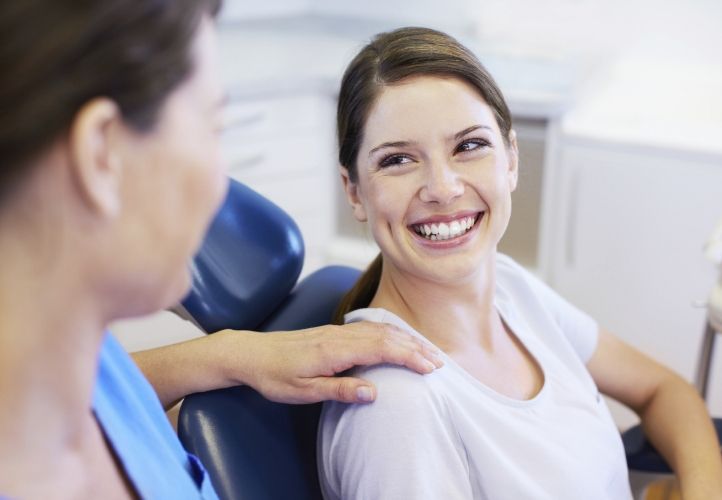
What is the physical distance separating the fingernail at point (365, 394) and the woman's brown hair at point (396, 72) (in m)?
0.30

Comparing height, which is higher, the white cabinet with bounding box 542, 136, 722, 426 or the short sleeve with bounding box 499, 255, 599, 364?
the short sleeve with bounding box 499, 255, 599, 364

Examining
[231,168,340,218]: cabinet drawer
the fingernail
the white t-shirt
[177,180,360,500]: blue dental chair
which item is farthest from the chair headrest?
[231,168,340,218]: cabinet drawer

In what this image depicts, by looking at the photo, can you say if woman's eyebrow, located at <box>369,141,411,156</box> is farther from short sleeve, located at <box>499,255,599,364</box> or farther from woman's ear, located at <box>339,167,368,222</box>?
short sleeve, located at <box>499,255,599,364</box>

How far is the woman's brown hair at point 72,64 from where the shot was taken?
48 centimetres

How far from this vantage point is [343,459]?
1046mm

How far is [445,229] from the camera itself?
3.66 feet

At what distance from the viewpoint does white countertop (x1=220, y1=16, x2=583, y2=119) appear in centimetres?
235

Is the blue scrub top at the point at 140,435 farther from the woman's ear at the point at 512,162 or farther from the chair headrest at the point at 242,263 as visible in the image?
the woman's ear at the point at 512,162

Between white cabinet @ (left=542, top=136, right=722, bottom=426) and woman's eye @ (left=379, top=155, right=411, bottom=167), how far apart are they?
Answer: 4.19ft

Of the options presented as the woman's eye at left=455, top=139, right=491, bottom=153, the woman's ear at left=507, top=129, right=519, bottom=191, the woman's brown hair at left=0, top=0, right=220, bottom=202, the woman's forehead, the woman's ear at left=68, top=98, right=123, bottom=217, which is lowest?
the woman's ear at left=507, top=129, right=519, bottom=191

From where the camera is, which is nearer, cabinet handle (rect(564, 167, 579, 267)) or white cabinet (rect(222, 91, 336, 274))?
cabinet handle (rect(564, 167, 579, 267))

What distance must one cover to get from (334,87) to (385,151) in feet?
5.04

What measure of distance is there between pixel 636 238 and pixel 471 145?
130cm

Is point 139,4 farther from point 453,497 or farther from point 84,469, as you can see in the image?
point 453,497
